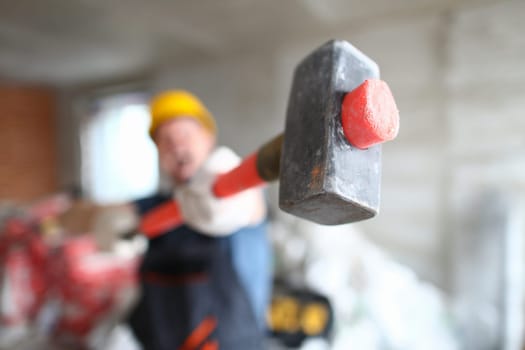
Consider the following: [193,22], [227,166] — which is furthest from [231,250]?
[193,22]

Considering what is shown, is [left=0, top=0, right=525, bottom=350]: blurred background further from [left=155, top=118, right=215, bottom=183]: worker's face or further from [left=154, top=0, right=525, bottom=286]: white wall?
[left=155, top=118, right=215, bottom=183]: worker's face

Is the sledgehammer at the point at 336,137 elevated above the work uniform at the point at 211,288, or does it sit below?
above

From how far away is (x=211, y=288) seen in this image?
2.48ft

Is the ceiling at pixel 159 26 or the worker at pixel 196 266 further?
the ceiling at pixel 159 26

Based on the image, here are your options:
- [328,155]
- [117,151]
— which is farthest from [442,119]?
[117,151]

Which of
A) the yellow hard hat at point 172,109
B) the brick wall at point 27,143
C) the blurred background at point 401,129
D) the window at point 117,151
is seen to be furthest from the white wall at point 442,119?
the brick wall at point 27,143

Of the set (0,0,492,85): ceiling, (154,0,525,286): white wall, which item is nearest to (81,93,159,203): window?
(0,0,492,85): ceiling

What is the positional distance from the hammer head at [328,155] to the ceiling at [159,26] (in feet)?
2.16

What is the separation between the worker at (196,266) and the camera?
633mm

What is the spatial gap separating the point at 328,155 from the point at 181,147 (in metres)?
0.42

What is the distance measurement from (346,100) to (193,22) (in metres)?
1.70

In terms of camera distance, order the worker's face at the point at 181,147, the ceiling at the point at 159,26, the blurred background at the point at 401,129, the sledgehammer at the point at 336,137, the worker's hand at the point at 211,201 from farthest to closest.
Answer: the ceiling at the point at 159,26 → the blurred background at the point at 401,129 → the worker's face at the point at 181,147 → the worker's hand at the point at 211,201 → the sledgehammer at the point at 336,137

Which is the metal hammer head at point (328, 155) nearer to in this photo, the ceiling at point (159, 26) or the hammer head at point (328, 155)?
the hammer head at point (328, 155)

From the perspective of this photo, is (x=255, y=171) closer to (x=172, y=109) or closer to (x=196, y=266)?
(x=172, y=109)
